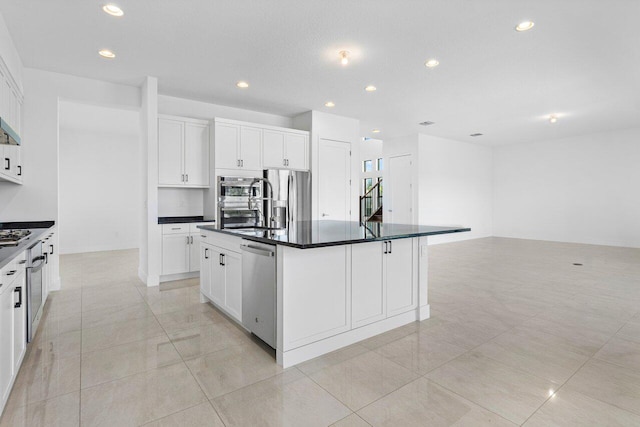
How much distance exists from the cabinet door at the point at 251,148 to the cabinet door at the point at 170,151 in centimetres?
92

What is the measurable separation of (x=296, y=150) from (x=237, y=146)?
1.12m

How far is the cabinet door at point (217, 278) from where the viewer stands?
3109 millimetres

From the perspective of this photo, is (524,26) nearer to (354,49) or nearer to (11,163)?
(354,49)

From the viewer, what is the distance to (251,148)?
17.7 ft

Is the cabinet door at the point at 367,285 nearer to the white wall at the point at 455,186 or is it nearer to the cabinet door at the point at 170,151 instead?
the cabinet door at the point at 170,151

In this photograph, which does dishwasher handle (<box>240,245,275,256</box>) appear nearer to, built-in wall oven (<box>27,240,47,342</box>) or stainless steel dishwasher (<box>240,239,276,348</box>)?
stainless steel dishwasher (<box>240,239,276,348</box>)

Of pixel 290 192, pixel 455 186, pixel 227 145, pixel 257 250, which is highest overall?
pixel 227 145

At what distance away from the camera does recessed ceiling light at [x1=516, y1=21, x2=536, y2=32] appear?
305cm

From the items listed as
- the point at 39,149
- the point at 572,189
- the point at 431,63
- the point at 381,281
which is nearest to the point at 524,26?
the point at 431,63

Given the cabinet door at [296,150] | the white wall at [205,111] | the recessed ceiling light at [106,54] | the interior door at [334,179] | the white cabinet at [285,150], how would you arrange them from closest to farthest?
the recessed ceiling light at [106,54] → the white wall at [205,111] → the white cabinet at [285,150] → the cabinet door at [296,150] → the interior door at [334,179]

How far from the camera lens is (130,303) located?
143 inches

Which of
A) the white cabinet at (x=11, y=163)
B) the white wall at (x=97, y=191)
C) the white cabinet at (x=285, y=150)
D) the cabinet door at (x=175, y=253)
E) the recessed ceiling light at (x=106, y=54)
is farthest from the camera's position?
the white wall at (x=97, y=191)

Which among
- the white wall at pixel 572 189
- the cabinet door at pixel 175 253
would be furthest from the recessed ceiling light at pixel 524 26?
the white wall at pixel 572 189

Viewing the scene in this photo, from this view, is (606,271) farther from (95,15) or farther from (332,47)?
(95,15)
